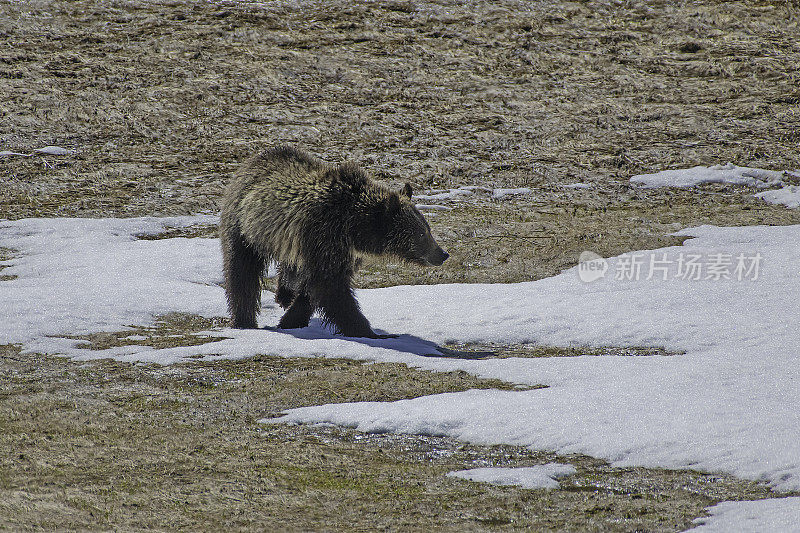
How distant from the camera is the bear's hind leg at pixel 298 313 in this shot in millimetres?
9570

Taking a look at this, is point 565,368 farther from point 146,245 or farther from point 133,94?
point 133,94

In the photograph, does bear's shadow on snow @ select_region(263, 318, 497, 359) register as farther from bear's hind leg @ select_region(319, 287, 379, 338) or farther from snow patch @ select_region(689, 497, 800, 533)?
snow patch @ select_region(689, 497, 800, 533)

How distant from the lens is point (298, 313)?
9.68m

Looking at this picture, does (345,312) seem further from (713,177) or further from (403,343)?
(713,177)

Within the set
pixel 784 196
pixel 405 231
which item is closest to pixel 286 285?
pixel 405 231

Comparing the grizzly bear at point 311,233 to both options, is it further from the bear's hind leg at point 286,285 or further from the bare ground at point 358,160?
the bare ground at point 358,160

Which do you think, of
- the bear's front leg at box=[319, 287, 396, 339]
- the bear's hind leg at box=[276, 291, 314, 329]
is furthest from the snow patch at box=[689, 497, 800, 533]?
the bear's hind leg at box=[276, 291, 314, 329]

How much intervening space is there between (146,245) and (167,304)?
3.48 metres

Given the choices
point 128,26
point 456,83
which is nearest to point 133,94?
point 128,26

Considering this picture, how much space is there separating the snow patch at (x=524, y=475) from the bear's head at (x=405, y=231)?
4258mm

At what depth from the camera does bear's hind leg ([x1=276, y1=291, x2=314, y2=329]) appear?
31.4 feet

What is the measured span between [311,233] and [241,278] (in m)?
1.16

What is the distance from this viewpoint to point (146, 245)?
44.7 ft

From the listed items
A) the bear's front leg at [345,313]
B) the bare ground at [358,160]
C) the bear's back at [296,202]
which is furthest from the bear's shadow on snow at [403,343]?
the bear's back at [296,202]
